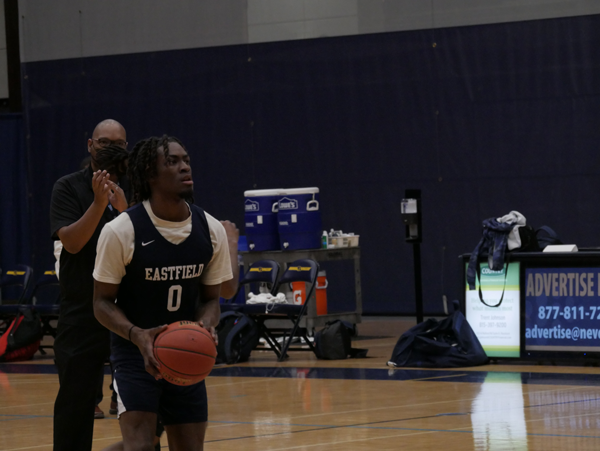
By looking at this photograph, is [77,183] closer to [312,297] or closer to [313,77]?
[312,297]

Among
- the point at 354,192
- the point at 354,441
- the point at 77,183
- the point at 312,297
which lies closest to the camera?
the point at 77,183

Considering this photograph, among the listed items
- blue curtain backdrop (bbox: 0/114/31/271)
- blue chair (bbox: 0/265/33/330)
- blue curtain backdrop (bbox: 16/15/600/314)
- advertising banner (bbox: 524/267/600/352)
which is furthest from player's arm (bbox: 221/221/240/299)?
blue curtain backdrop (bbox: 0/114/31/271)

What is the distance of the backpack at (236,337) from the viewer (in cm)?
1122

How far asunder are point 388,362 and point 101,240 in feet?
22.4

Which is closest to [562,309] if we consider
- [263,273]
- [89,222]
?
[263,273]

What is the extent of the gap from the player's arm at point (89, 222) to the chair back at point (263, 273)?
702 centimetres

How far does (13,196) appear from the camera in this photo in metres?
17.7

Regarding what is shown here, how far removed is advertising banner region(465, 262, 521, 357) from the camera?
1034cm

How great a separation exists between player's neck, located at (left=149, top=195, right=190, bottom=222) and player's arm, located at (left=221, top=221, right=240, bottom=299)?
414 mm

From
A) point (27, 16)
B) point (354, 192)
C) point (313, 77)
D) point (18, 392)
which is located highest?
point (27, 16)

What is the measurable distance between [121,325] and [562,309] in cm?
689

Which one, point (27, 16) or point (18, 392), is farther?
point (27, 16)

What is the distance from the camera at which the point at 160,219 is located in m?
4.11

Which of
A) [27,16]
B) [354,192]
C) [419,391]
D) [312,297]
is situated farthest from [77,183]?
[27,16]
